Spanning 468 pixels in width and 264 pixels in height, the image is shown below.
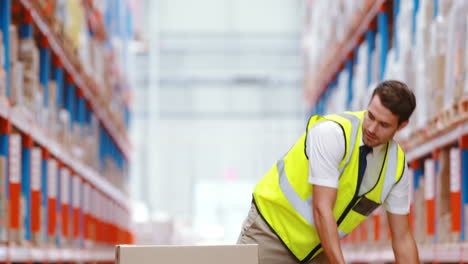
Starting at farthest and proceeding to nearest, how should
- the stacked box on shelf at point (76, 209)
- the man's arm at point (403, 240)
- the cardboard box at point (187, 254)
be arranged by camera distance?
1. the stacked box on shelf at point (76, 209)
2. the man's arm at point (403, 240)
3. the cardboard box at point (187, 254)

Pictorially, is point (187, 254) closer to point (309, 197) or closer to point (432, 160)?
point (309, 197)

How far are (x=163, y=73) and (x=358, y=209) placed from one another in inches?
663

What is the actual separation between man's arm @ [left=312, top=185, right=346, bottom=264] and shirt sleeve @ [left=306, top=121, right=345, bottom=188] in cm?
3

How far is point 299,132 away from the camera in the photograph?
2003 cm

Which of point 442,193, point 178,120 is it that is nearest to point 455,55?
point 442,193

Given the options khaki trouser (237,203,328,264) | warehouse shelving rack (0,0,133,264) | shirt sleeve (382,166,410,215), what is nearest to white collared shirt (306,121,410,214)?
shirt sleeve (382,166,410,215)

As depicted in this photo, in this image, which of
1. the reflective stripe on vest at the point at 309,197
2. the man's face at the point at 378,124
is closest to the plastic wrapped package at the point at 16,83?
the reflective stripe on vest at the point at 309,197

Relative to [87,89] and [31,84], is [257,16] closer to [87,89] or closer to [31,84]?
[87,89]

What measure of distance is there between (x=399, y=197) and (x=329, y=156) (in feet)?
1.39

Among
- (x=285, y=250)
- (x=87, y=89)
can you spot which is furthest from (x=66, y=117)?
(x=285, y=250)

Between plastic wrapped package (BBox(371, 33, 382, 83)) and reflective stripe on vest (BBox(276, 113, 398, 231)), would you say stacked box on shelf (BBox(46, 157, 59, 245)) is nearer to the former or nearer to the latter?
plastic wrapped package (BBox(371, 33, 382, 83))

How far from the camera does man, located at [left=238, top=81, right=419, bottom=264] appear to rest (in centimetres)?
310

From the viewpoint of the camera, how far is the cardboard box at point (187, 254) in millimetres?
2744

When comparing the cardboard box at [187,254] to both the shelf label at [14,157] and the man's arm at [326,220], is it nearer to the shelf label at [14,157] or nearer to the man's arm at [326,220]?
the man's arm at [326,220]
